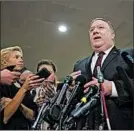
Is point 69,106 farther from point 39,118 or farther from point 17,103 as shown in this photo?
point 17,103

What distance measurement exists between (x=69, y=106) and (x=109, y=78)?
0.31m

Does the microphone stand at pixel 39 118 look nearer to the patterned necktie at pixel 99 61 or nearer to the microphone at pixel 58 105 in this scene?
the microphone at pixel 58 105

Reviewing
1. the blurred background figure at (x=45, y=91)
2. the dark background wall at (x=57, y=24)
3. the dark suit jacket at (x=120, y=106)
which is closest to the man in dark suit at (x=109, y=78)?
the dark suit jacket at (x=120, y=106)

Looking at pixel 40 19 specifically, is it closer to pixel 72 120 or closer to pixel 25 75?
pixel 25 75

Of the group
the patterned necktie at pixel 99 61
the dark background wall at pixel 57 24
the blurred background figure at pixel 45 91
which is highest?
the dark background wall at pixel 57 24

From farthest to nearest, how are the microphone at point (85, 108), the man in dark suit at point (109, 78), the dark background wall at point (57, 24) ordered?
the dark background wall at point (57, 24) < the man in dark suit at point (109, 78) < the microphone at point (85, 108)

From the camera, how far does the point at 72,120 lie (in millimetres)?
1134

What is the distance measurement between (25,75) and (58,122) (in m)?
0.42

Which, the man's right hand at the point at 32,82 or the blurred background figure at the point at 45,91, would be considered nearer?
the man's right hand at the point at 32,82

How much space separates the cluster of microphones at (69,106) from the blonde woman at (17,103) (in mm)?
154

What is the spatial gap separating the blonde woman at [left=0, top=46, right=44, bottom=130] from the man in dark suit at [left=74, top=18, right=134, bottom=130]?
0.27 meters

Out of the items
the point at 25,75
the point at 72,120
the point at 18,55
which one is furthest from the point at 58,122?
the point at 18,55

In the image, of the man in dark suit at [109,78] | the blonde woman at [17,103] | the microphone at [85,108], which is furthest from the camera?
the blonde woman at [17,103]

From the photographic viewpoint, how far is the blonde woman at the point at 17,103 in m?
1.35
